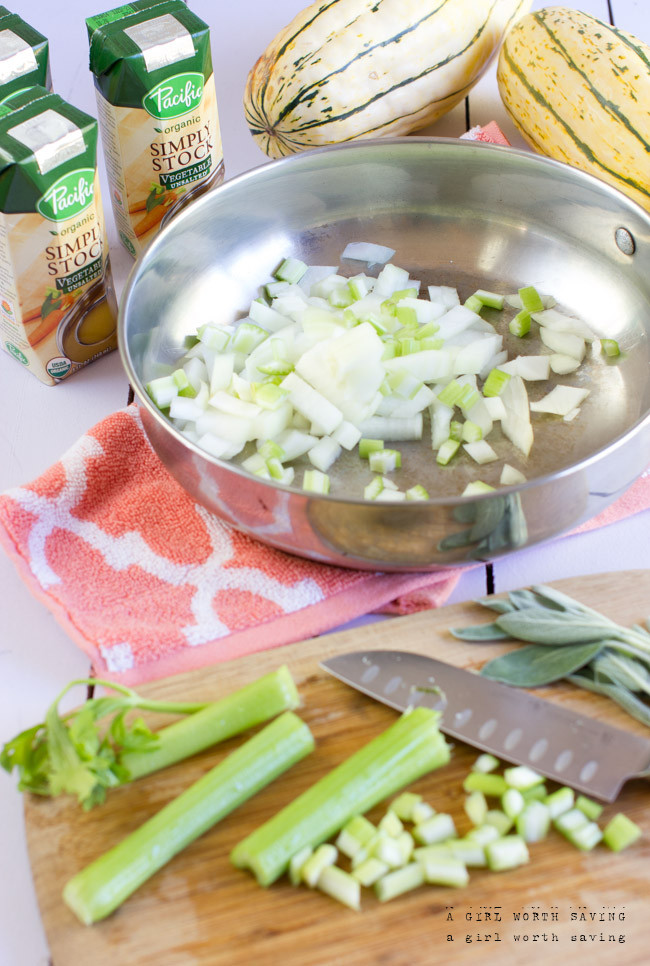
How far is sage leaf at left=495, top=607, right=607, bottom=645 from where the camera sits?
41.6 inches

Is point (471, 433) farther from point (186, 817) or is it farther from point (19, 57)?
point (19, 57)

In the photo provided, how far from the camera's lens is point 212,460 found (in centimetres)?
109

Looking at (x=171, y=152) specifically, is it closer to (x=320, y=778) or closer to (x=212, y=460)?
(x=212, y=460)

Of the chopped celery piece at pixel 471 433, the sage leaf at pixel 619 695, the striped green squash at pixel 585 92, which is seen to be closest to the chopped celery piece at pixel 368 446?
the chopped celery piece at pixel 471 433

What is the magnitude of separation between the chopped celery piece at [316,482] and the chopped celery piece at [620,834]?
502 mm

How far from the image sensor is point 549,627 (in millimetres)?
1068

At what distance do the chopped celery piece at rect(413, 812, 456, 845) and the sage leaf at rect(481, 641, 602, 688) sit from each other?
173 millimetres

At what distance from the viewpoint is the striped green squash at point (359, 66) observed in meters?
1.63

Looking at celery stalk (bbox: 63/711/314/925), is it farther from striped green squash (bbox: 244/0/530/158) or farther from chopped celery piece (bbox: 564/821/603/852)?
striped green squash (bbox: 244/0/530/158)

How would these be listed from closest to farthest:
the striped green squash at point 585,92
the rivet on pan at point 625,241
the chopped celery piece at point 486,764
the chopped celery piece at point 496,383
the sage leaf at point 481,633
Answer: the chopped celery piece at point 486,764, the sage leaf at point 481,633, the chopped celery piece at point 496,383, the rivet on pan at point 625,241, the striped green squash at point 585,92

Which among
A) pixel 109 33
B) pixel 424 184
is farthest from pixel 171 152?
pixel 424 184

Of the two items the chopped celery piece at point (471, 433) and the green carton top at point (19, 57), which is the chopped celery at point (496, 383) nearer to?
the chopped celery piece at point (471, 433)

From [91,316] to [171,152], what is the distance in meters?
0.27

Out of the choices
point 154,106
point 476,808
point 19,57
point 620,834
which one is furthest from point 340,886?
point 19,57
